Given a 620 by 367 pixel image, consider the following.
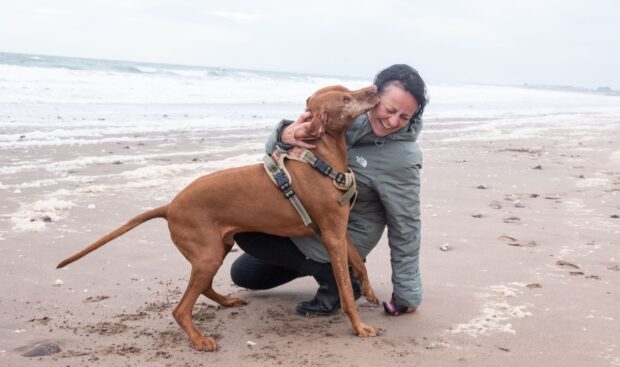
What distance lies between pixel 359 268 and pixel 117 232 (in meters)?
1.43

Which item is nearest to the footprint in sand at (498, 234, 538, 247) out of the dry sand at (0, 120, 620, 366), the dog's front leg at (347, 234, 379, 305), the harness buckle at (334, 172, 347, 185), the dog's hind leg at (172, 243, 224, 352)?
the dry sand at (0, 120, 620, 366)

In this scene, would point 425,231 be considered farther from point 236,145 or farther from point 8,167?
point 236,145

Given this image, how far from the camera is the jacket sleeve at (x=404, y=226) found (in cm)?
402

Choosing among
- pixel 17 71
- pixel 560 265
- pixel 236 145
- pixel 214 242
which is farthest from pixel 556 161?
pixel 17 71

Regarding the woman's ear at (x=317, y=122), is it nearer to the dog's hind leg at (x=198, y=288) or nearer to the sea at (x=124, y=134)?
the dog's hind leg at (x=198, y=288)

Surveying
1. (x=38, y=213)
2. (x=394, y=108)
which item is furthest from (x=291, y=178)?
(x=38, y=213)

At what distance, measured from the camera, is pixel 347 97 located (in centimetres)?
374

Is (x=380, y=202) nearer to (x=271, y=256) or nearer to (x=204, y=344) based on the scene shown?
(x=271, y=256)

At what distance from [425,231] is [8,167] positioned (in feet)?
17.8

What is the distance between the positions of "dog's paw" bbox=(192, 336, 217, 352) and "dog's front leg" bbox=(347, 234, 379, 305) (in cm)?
97

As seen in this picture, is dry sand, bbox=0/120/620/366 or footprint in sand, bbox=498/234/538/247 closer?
dry sand, bbox=0/120/620/366

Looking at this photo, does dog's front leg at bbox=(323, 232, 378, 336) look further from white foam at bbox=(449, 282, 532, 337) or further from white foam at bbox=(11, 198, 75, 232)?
white foam at bbox=(11, 198, 75, 232)

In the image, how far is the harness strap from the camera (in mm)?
3680

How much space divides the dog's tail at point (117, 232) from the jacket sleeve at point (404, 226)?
4.14 feet
